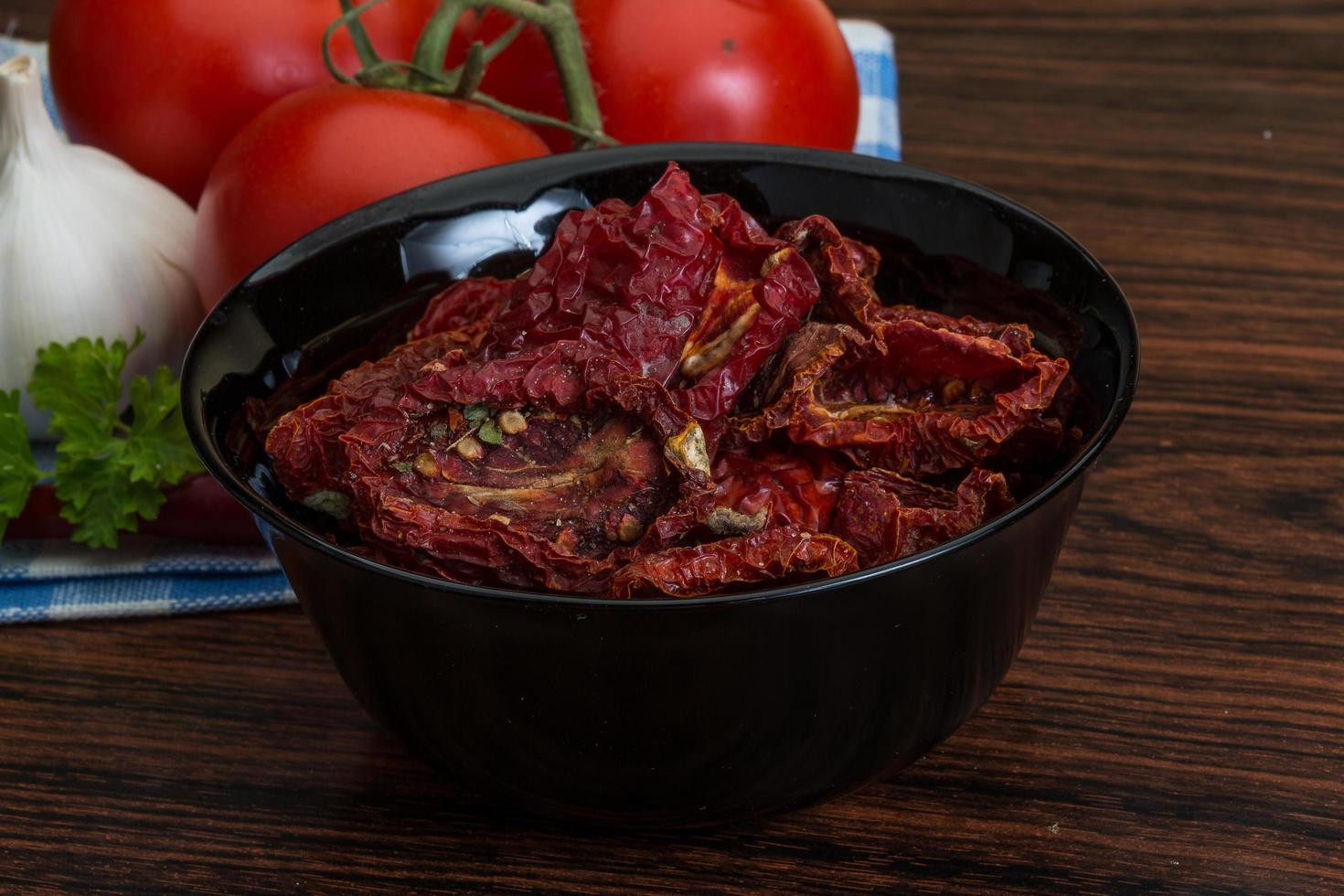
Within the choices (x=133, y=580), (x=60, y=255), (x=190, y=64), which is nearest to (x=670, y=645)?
(x=133, y=580)

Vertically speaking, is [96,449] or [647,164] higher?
[647,164]

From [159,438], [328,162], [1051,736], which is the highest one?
[328,162]

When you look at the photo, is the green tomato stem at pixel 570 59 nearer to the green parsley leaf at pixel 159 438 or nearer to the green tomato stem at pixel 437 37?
the green tomato stem at pixel 437 37

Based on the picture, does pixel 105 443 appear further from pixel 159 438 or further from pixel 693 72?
pixel 693 72

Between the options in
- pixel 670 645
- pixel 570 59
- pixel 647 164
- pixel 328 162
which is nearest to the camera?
pixel 670 645

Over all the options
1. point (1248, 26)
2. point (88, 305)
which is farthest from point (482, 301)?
point (1248, 26)

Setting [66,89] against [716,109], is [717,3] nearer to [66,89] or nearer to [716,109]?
[716,109]
